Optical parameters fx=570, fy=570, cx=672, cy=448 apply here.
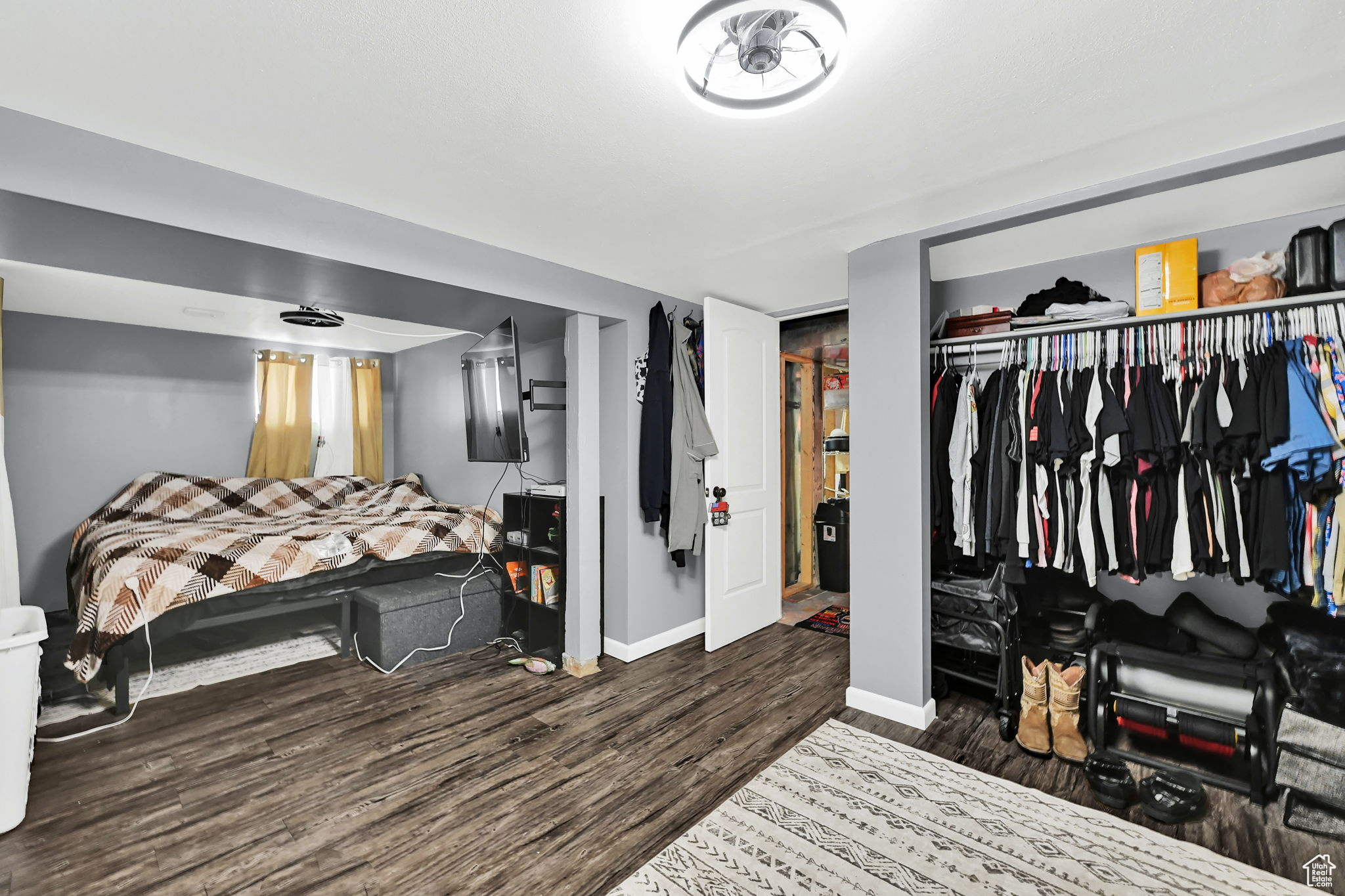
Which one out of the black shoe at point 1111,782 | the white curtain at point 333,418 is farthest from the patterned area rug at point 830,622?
the white curtain at point 333,418

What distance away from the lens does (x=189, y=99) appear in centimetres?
160

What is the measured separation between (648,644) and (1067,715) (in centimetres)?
216

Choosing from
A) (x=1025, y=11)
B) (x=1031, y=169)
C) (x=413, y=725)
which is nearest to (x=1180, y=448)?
(x=1031, y=169)

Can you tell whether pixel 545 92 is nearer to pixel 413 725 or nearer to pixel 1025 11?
pixel 1025 11

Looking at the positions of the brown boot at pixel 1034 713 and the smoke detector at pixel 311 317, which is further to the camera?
the smoke detector at pixel 311 317

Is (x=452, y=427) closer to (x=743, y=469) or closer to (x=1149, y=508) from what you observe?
(x=743, y=469)

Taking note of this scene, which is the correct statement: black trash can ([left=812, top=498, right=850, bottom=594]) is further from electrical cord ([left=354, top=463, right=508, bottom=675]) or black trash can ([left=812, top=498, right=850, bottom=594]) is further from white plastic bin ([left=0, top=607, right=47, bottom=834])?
white plastic bin ([left=0, top=607, right=47, bottom=834])

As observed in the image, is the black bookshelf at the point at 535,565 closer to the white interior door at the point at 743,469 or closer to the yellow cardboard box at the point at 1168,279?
the white interior door at the point at 743,469

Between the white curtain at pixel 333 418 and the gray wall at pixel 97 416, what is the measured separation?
21.5 inches

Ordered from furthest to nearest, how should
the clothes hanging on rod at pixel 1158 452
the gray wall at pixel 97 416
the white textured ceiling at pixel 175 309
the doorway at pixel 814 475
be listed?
the doorway at pixel 814 475
the gray wall at pixel 97 416
the white textured ceiling at pixel 175 309
the clothes hanging on rod at pixel 1158 452

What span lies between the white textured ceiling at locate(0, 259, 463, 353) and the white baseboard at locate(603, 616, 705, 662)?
8.91ft

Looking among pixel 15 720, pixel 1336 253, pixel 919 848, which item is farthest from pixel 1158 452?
pixel 15 720

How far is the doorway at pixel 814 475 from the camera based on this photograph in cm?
498

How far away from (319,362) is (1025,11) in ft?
19.8
